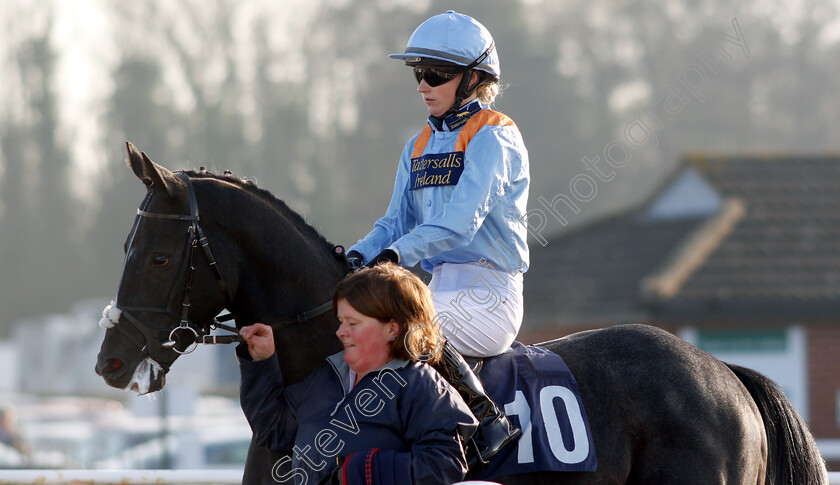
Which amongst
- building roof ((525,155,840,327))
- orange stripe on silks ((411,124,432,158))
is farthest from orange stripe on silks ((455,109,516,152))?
building roof ((525,155,840,327))

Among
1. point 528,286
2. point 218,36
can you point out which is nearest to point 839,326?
point 528,286

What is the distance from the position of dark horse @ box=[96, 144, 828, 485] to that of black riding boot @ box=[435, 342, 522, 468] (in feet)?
0.56

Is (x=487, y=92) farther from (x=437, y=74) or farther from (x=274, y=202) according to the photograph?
(x=274, y=202)

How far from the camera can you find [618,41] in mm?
32312

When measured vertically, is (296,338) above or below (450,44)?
below

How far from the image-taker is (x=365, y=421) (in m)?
2.96

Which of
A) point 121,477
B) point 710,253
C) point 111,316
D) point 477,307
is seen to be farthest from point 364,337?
point 710,253

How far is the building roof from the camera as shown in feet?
37.7

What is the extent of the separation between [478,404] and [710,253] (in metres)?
9.80

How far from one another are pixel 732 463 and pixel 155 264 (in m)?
2.08

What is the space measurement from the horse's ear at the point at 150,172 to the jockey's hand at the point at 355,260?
0.64 meters

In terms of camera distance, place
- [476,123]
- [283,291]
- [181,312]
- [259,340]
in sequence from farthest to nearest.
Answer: [476,123] → [283,291] → [181,312] → [259,340]

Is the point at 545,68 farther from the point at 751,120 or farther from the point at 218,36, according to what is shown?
the point at 218,36

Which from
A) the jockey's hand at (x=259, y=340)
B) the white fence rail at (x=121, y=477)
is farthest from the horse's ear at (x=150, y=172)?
the white fence rail at (x=121, y=477)
